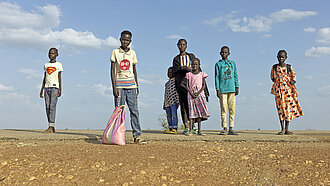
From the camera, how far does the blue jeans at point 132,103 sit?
250 inches

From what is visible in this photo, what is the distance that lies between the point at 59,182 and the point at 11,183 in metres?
0.67

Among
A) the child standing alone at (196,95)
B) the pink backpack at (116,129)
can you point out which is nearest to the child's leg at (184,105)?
the child standing alone at (196,95)

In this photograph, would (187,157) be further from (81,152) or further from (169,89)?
(169,89)

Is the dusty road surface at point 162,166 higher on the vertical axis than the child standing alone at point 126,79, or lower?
lower

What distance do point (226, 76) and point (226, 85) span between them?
0.25 m

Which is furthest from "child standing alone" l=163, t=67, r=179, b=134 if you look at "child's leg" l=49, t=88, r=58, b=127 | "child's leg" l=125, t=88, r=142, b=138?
"child's leg" l=49, t=88, r=58, b=127

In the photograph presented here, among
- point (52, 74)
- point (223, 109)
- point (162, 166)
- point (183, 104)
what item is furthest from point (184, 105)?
point (162, 166)

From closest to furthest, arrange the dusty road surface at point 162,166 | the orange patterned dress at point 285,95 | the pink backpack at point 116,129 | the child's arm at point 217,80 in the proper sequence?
1. the dusty road surface at point 162,166
2. the pink backpack at point 116,129
3. the child's arm at point 217,80
4. the orange patterned dress at point 285,95

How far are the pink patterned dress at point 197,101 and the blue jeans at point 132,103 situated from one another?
2.08m

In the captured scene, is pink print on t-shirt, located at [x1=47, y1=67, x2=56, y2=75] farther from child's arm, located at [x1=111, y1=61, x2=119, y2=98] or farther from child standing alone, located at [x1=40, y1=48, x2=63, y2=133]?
child's arm, located at [x1=111, y1=61, x2=119, y2=98]

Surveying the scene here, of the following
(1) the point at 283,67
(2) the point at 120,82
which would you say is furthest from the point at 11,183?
(1) the point at 283,67

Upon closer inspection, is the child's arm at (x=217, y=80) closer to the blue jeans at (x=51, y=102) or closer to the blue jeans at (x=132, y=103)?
the blue jeans at (x=132, y=103)

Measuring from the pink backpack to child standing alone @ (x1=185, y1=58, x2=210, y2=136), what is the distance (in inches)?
98.0

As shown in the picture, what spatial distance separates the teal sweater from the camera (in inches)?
331
